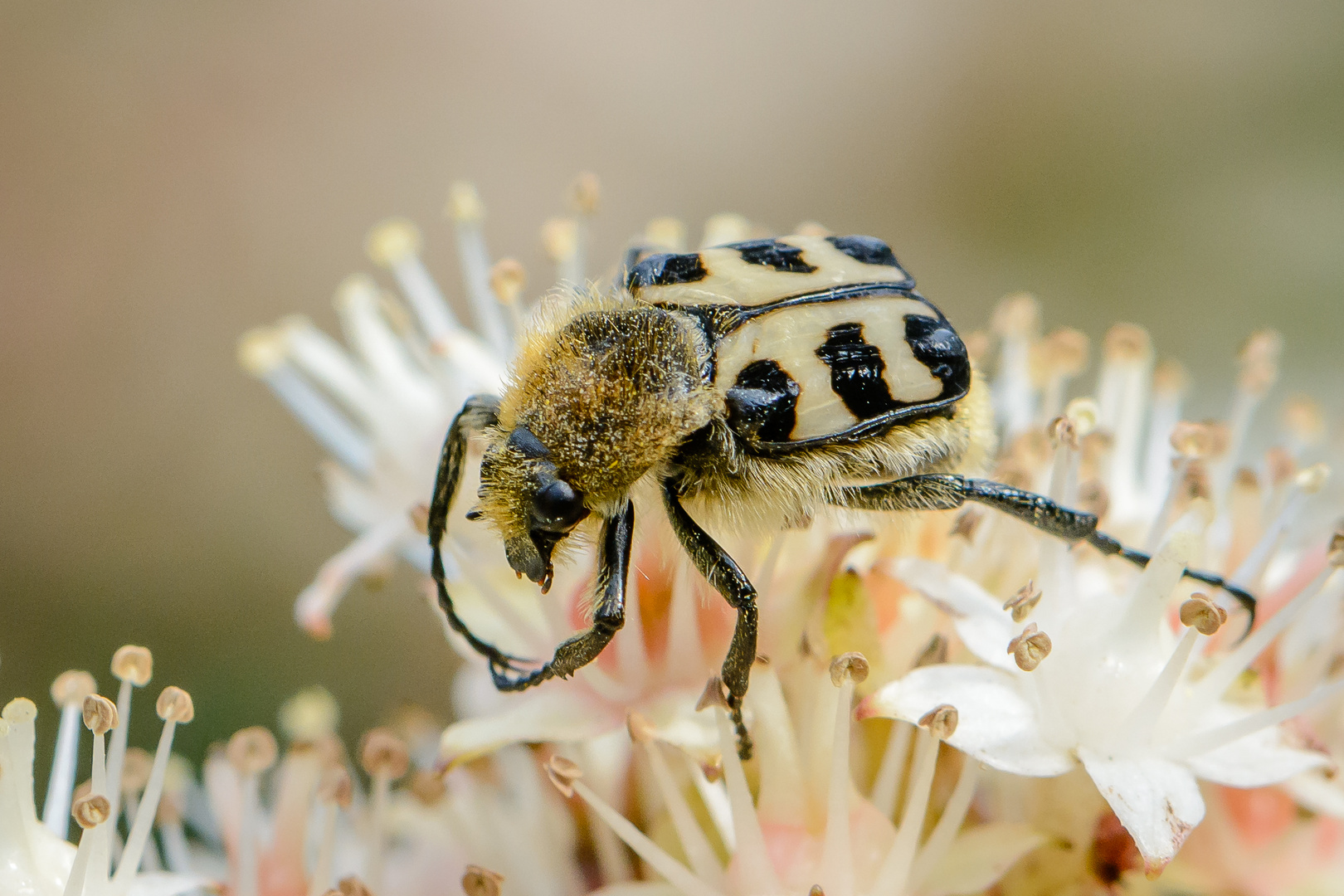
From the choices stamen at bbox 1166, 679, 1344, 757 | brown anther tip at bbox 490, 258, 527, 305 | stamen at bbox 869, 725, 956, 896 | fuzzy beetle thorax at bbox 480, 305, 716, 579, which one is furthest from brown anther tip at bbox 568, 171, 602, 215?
stamen at bbox 1166, 679, 1344, 757

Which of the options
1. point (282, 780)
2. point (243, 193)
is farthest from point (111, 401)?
point (282, 780)

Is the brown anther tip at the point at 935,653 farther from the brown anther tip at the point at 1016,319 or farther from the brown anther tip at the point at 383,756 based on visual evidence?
the brown anther tip at the point at 1016,319

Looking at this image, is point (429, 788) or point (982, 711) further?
point (429, 788)

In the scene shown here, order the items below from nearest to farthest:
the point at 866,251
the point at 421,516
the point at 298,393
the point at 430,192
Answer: the point at 866,251
the point at 421,516
the point at 298,393
the point at 430,192

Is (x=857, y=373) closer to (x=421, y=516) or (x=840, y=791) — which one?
(x=840, y=791)

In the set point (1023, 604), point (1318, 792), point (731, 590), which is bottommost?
point (1318, 792)

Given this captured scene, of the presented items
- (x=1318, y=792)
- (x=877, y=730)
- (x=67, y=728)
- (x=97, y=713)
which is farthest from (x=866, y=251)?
(x=67, y=728)

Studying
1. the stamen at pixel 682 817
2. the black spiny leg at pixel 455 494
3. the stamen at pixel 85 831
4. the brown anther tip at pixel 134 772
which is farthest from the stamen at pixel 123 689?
the stamen at pixel 682 817
